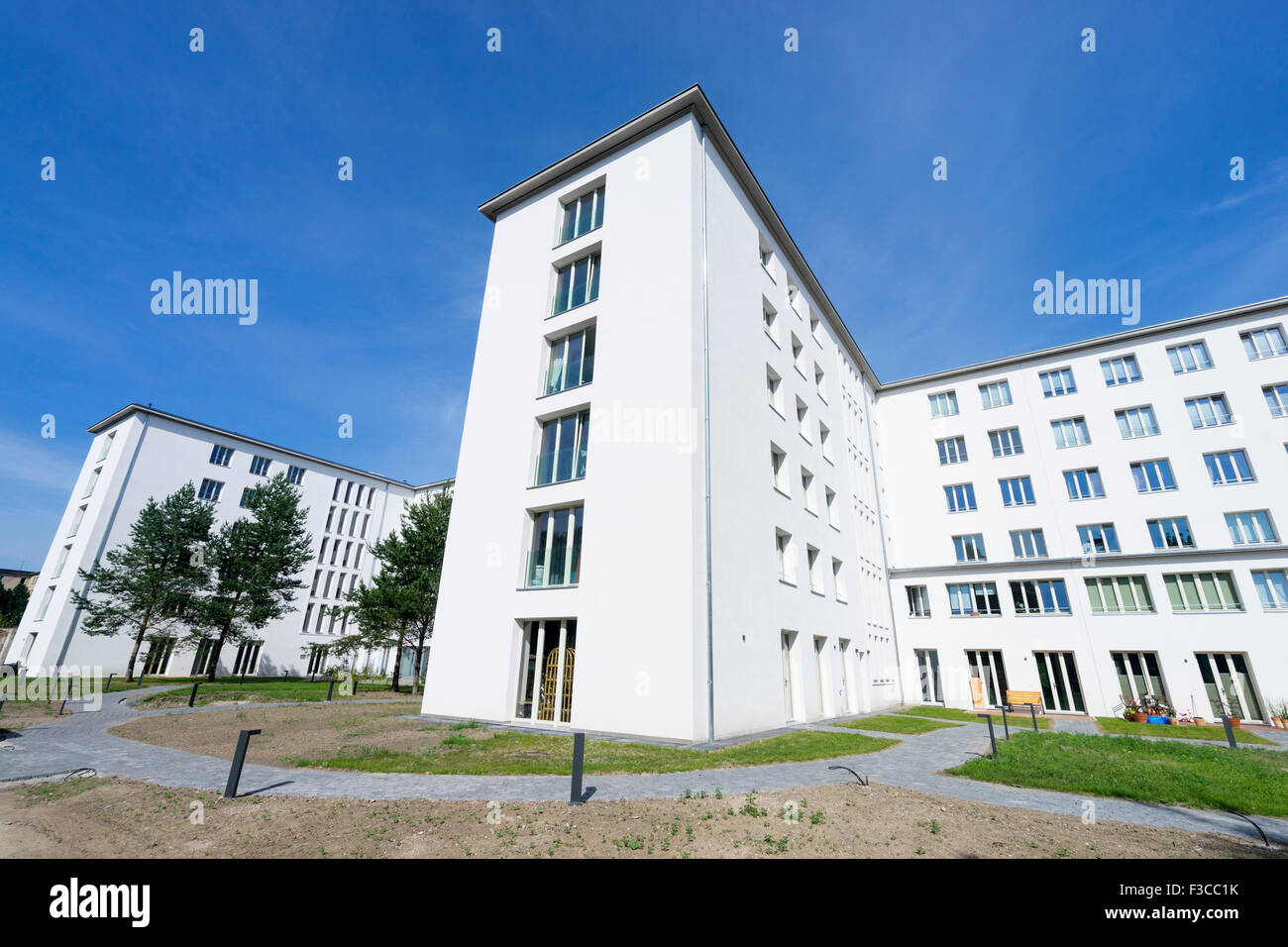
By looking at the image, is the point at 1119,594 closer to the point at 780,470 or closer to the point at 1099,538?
the point at 1099,538

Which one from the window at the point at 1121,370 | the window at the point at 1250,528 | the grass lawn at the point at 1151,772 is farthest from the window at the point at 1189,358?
the grass lawn at the point at 1151,772

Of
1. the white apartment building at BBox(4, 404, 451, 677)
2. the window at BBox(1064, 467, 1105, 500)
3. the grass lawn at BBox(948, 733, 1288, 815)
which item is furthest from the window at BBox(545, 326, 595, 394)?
the window at BBox(1064, 467, 1105, 500)

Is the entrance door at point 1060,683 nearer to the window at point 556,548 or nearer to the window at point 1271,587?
the window at point 1271,587

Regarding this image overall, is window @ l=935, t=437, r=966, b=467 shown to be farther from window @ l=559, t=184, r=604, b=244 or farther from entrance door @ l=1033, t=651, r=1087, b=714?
window @ l=559, t=184, r=604, b=244

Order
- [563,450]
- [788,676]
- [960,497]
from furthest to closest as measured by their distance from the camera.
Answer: [960,497]
[788,676]
[563,450]

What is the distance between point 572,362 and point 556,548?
6.72 meters

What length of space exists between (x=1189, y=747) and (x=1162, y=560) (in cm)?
1773

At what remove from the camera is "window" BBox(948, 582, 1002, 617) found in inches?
1193

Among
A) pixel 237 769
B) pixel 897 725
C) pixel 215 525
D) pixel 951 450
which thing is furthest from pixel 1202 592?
pixel 215 525

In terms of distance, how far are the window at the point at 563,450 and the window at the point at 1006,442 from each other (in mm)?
29087

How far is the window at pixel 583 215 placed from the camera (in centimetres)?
2044

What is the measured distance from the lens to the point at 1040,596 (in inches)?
1137

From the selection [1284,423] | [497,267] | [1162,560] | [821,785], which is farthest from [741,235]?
[1284,423]

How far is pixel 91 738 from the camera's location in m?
12.3
